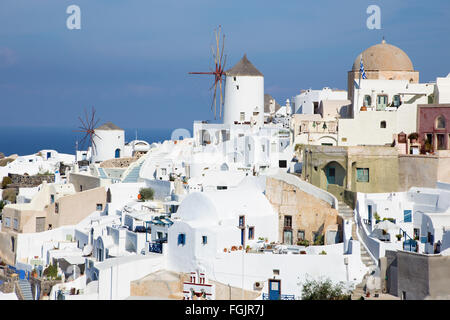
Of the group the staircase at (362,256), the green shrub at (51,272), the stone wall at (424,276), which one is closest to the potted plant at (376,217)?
the staircase at (362,256)

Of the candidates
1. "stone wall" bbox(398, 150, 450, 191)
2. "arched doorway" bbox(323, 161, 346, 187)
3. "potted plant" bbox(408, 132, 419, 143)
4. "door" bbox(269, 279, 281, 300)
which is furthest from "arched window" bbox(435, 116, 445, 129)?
"door" bbox(269, 279, 281, 300)

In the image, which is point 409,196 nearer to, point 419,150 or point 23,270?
point 419,150

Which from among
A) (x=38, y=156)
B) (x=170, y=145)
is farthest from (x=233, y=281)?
(x=38, y=156)

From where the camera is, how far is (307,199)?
28.1 meters

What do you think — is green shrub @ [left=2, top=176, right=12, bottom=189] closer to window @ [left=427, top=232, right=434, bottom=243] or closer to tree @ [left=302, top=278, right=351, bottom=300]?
tree @ [left=302, top=278, right=351, bottom=300]

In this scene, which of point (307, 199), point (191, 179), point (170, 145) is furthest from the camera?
point (170, 145)

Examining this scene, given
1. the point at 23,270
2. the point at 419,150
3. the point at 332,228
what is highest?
the point at 419,150

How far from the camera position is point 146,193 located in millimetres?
35375

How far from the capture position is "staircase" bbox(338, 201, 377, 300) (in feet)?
77.8

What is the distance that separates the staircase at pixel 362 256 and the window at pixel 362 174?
1.17 m

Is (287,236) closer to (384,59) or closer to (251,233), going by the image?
Answer: (251,233)

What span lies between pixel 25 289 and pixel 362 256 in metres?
12.2

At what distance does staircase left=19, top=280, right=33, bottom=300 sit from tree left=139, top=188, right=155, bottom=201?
7127 millimetres
